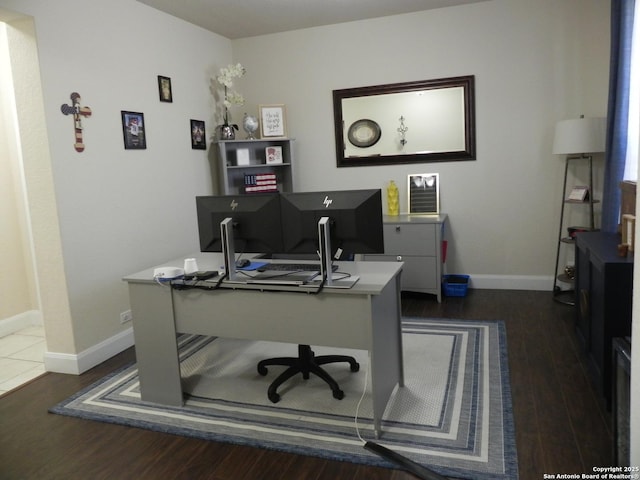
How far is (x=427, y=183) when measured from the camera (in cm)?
487

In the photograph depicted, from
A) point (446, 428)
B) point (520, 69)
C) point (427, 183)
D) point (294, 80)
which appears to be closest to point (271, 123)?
point (294, 80)

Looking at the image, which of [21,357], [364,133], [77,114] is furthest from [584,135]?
[21,357]

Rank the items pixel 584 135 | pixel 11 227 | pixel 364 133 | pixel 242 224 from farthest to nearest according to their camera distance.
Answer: pixel 364 133 → pixel 11 227 → pixel 584 135 → pixel 242 224

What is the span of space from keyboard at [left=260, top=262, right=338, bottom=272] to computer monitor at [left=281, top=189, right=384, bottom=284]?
19cm

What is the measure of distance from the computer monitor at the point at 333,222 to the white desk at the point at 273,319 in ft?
0.63

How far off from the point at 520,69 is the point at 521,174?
0.95 metres

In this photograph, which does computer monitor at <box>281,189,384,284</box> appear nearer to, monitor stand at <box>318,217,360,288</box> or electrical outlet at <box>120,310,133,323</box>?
monitor stand at <box>318,217,360,288</box>

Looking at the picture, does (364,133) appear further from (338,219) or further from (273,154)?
(338,219)

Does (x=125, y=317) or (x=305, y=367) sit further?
(x=125, y=317)

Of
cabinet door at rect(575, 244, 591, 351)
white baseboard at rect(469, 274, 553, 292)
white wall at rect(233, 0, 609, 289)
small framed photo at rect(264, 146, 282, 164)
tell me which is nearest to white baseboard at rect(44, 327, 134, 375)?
small framed photo at rect(264, 146, 282, 164)

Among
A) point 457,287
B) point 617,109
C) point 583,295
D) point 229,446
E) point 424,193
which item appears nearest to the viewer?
point 229,446

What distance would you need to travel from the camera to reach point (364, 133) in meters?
5.01

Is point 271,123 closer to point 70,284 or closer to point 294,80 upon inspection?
point 294,80

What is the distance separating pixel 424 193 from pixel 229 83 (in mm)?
2242
